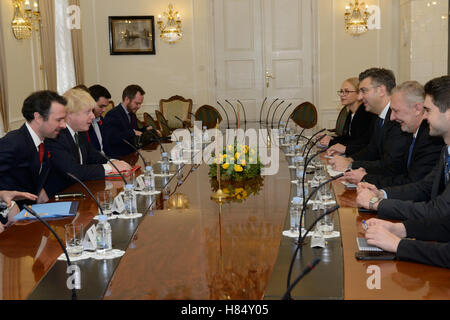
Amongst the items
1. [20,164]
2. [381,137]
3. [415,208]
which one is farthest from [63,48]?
[415,208]

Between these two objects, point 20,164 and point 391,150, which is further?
point 391,150

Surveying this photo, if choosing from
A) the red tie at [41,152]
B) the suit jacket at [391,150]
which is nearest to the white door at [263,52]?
the suit jacket at [391,150]

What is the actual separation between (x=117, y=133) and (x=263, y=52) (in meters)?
5.01

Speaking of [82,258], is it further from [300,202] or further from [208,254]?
[300,202]

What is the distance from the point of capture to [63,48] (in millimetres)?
9523

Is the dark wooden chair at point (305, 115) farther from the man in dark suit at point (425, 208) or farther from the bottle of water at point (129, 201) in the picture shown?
the bottle of water at point (129, 201)

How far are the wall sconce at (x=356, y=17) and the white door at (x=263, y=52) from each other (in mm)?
704

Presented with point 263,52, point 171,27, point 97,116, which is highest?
point 171,27

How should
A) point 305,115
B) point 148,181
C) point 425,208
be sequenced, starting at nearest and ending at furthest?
1. point 425,208
2. point 148,181
3. point 305,115

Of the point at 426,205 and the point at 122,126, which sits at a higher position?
the point at 122,126

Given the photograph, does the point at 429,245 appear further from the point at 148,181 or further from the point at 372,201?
the point at 148,181

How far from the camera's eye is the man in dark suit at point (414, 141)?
11.0ft

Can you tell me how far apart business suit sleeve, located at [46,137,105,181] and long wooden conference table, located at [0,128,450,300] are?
926 millimetres

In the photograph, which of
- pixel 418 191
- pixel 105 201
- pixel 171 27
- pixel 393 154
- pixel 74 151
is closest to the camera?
pixel 105 201
